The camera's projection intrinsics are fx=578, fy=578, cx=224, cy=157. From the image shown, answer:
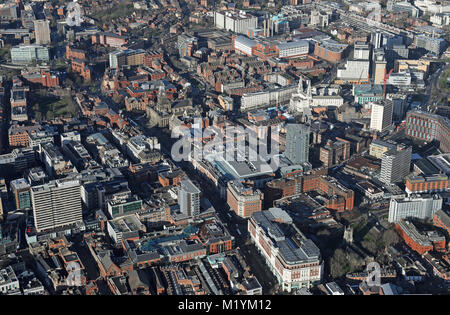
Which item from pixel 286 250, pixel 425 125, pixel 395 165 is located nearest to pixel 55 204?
pixel 286 250

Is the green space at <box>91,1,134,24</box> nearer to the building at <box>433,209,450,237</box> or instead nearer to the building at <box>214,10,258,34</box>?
the building at <box>214,10,258,34</box>

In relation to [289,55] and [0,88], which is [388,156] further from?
[0,88]

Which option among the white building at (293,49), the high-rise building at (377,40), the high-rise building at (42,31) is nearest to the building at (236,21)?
the white building at (293,49)

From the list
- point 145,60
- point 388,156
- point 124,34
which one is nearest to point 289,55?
point 145,60

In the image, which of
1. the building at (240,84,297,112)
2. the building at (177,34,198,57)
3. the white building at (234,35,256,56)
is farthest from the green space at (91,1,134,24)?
the building at (240,84,297,112)

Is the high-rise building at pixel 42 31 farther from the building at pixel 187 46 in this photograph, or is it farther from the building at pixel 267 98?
the building at pixel 267 98

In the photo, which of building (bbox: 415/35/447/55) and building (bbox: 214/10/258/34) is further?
building (bbox: 214/10/258/34)
